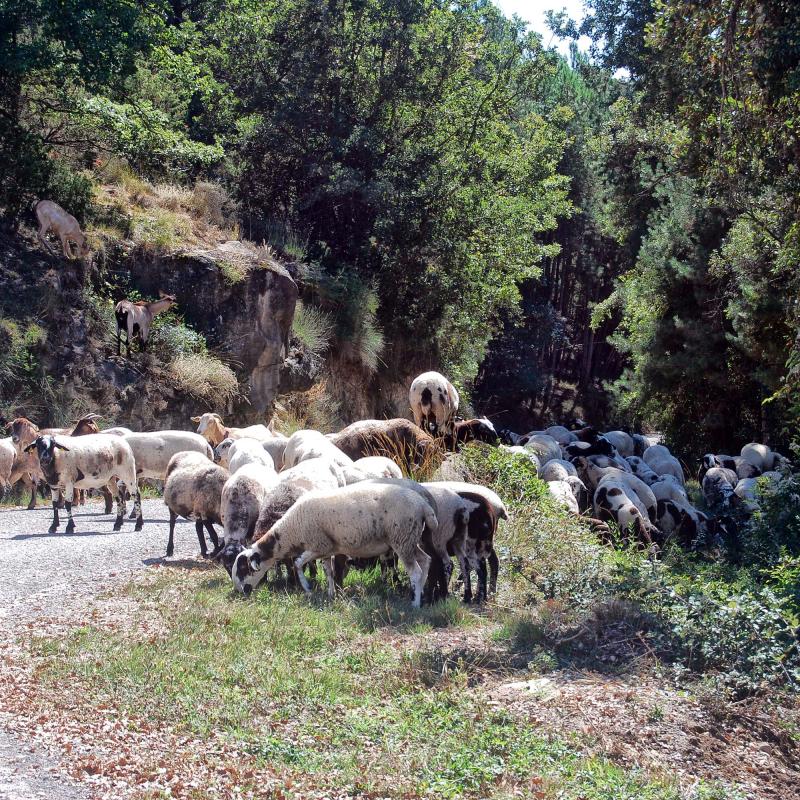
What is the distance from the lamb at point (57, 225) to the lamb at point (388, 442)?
8710mm

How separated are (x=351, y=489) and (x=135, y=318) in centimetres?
1169

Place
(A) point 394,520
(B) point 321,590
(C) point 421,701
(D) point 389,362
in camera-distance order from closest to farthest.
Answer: (C) point 421,701 < (A) point 394,520 < (B) point 321,590 < (D) point 389,362

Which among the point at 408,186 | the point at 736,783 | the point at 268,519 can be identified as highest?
the point at 408,186

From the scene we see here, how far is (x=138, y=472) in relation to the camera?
593 inches

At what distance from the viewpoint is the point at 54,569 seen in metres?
10.4

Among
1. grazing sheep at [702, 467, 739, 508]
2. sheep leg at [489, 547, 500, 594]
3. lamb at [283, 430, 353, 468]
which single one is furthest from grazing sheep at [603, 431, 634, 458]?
sheep leg at [489, 547, 500, 594]

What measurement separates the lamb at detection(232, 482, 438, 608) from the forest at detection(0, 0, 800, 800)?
11cm

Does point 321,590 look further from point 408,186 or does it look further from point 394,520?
point 408,186

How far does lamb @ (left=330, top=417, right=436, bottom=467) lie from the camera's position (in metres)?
14.0

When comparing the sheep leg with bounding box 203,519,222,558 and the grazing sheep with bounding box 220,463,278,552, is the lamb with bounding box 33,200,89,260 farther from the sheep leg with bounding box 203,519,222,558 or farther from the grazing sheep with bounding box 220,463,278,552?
the grazing sheep with bounding box 220,463,278,552

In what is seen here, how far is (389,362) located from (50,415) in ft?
38.0

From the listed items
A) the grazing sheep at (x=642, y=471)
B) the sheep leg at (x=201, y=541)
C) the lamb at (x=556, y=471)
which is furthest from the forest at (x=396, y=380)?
the lamb at (x=556, y=471)

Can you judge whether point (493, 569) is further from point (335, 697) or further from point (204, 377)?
point (204, 377)

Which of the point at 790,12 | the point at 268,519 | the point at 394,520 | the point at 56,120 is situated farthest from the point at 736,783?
the point at 56,120
